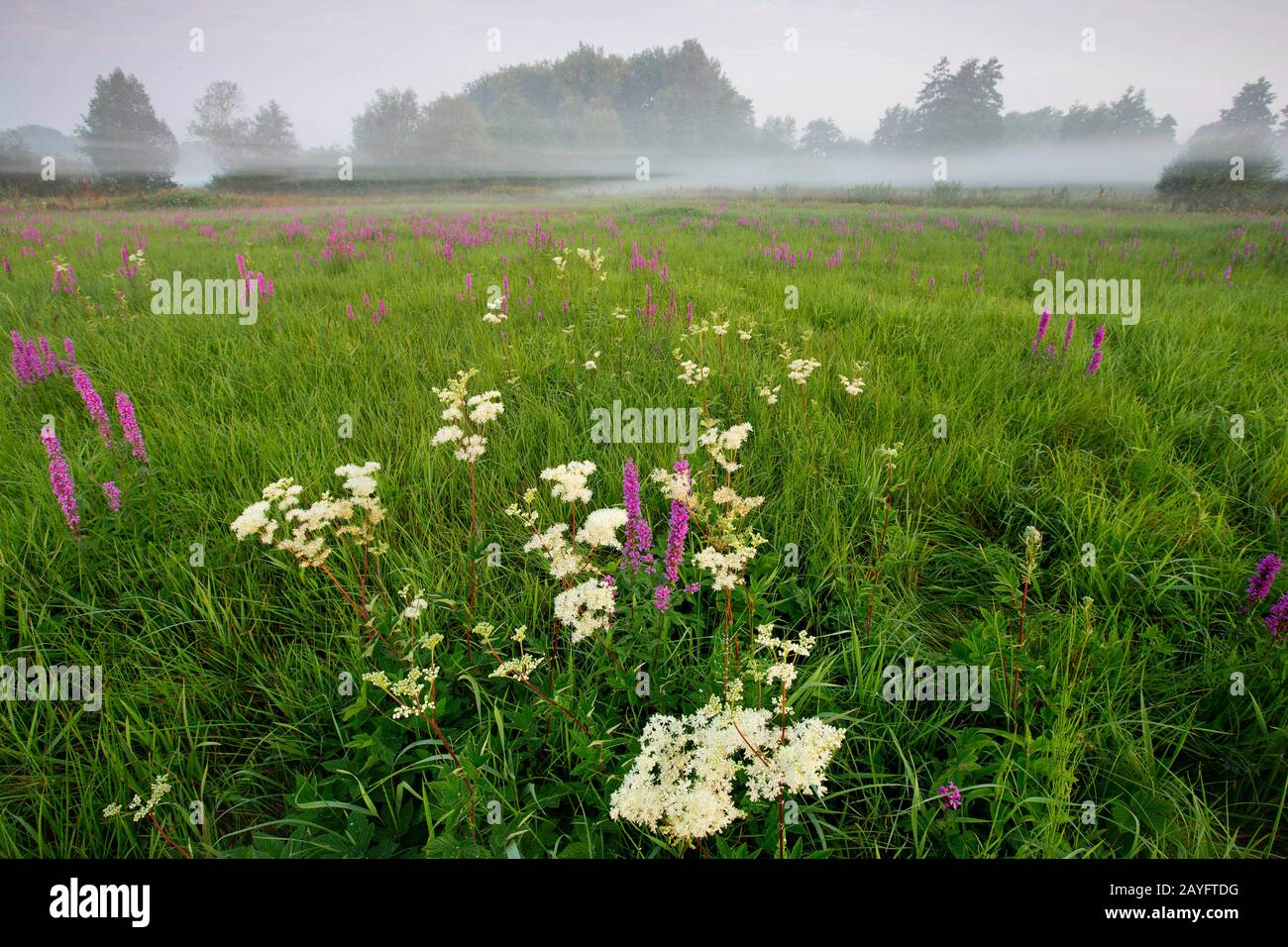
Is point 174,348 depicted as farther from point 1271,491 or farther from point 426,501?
point 1271,491

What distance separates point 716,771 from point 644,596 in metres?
0.98

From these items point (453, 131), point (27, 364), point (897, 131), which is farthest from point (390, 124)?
point (27, 364)

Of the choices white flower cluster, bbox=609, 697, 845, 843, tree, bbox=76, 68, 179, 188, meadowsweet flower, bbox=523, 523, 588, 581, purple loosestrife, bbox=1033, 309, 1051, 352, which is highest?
tree, bbox=76, 68, 179, 188

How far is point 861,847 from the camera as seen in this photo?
164cm

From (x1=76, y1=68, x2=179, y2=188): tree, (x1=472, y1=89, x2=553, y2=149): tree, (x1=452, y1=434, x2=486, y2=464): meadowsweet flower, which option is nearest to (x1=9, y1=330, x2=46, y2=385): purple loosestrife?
(x1=452, y1=434, x2=486, y2=464): meadowsweet flower

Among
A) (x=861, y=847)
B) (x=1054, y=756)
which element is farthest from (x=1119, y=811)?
(x=861, y=847)

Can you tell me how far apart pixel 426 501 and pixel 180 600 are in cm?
115

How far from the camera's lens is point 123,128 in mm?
49812

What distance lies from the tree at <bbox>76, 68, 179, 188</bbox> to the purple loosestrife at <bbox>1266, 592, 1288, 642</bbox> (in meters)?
60.5

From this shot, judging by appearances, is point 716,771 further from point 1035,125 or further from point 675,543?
point 1035,125

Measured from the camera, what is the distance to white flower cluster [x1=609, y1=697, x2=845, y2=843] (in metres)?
1.17

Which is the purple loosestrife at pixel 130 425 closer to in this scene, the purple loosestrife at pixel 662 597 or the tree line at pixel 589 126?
the purple loosestrife at pixel 662 597

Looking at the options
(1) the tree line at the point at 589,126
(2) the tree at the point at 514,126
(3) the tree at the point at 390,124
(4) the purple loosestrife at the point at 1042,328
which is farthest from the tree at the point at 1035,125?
(4) the purple loosestrife at the point at 1042,328

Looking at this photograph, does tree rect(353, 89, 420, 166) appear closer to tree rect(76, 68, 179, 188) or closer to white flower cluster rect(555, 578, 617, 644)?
tree rect(76, 68, 179, 188)
